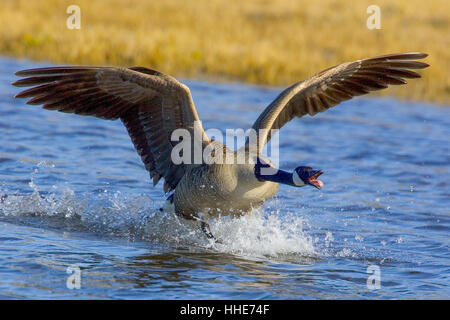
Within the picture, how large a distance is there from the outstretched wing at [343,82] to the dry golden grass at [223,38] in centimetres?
989

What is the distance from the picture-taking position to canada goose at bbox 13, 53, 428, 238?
7324 mm

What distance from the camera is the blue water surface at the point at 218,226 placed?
676 centimetres

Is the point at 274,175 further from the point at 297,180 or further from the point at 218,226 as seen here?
the point at 218,226

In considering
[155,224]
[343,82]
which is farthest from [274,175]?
[343,82]

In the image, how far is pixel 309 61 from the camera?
19.5 metres

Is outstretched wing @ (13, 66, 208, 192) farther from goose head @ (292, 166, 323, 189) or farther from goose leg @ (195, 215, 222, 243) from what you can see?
goose head @ (292, 166, 323, 189)

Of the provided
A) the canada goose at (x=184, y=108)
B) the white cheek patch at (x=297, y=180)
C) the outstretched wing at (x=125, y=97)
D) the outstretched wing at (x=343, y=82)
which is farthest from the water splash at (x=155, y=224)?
the white cheek patch at (x=297, y=180)

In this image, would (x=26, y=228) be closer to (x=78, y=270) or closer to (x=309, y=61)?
(x=78, y=270)

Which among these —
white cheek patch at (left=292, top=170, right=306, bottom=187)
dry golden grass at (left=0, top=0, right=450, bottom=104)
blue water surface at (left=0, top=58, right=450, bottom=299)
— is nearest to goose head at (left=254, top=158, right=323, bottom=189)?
white cheek patch at (left=292, top=170, right=306, bottom=187)

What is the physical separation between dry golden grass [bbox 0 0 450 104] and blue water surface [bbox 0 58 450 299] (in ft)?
15.0

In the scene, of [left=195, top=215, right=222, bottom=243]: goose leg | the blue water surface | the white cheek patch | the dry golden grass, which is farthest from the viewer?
the dry golden grass

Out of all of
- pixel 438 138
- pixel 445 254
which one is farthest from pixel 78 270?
pixel 438 138
